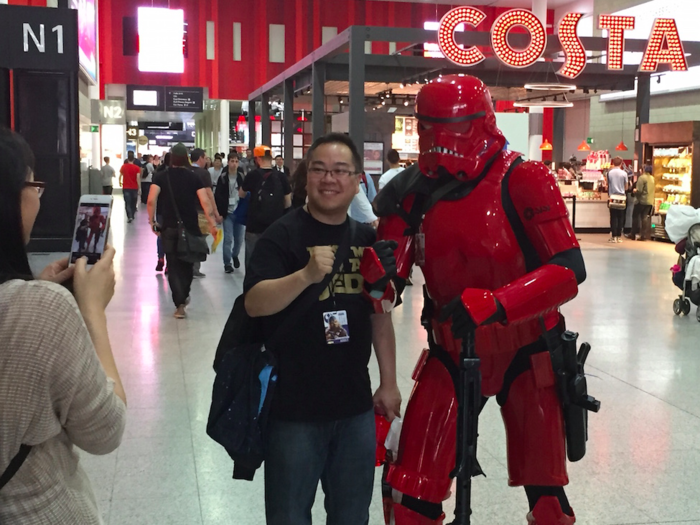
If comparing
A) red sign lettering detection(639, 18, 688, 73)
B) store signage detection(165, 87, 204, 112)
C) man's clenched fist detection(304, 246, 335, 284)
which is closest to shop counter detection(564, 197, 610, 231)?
red sign lettering detection(639, 18, 688, 73)

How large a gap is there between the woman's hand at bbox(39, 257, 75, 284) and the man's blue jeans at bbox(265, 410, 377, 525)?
2.69 feet

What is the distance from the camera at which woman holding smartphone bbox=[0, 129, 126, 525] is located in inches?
52.1

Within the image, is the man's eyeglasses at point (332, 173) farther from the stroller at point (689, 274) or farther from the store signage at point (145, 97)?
the store signage at point (145, 97)

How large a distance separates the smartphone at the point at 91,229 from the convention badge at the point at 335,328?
716 millimetres

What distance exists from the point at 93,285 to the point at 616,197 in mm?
15278

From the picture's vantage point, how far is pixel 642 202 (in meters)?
15.6

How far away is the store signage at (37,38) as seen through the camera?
7375 mm

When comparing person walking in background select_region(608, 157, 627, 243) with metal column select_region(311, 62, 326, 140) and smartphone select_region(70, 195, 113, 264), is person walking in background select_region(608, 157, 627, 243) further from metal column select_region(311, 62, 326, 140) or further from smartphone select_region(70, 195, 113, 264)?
smartphone select_region(70, 195, 113, 264)

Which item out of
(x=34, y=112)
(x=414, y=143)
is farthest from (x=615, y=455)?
(x=414, y=143)

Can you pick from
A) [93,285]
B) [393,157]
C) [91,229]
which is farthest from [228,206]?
[93,285]

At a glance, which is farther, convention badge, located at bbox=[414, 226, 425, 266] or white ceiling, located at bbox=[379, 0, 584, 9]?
white ceiling, located at bbox=[379, 0, 584, 9]

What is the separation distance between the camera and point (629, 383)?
5.41 metres

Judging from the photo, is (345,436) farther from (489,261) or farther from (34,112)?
(34,112)

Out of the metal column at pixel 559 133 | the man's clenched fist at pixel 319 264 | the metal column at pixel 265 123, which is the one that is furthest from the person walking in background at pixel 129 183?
the metal column at pixel 559 133
